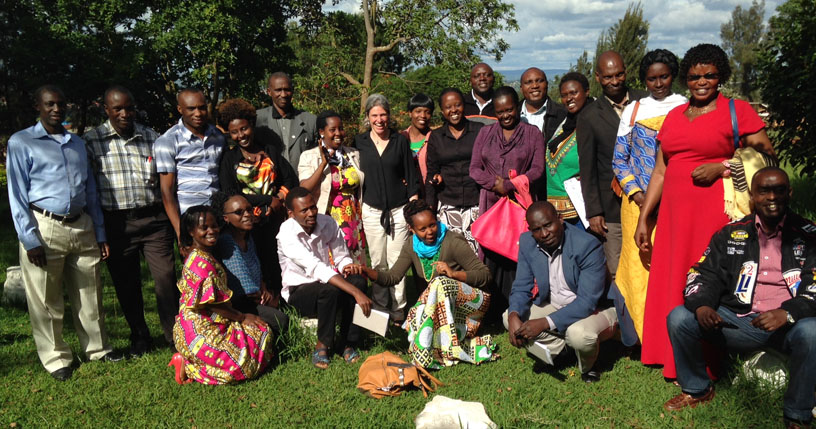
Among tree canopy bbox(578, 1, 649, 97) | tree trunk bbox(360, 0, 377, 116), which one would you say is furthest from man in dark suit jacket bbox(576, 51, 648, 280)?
tree canopy bbox(578, 1, 649, 97)

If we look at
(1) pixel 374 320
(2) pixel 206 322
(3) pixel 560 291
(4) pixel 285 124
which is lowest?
(1) pixel 374 320

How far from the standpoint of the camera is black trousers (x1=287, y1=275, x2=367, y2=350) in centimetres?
487

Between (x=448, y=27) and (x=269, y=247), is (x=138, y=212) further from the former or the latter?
(x=448, y=27)

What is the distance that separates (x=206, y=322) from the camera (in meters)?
4.48

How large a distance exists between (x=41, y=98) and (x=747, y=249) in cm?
488

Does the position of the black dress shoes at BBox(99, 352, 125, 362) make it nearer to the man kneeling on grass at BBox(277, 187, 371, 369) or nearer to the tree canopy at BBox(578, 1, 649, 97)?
the man kneeling on grass at BBox(277, 187, 371, 369)

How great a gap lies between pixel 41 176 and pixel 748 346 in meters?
4.91

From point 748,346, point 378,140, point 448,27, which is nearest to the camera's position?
point 748,346

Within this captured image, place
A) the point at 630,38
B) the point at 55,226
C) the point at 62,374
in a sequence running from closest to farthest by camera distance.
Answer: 1. the point at 55,226
2. the point at 62,374
3. the point at 630,38

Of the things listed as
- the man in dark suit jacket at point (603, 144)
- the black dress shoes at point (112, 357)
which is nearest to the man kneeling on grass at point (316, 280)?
the black dress shoes at point (112, 357)

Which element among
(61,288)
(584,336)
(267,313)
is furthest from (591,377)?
(61,288)

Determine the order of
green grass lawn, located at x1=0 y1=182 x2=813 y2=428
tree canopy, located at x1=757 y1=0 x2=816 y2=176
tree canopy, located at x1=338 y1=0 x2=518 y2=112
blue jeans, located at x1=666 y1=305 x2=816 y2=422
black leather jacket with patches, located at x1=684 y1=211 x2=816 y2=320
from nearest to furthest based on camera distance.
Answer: blue jeans, located at x1=666 y1=305 x2=816 y2=422
black leather jacket with patches, located at x1=684 y1=211 x2=816 y2=320
green grass lawn, located at x1=0 y1=182 x2=813 y2=428
tree canopy, located at x1=757 y1=0 x2=816 y2=176
tree canopy, located at x1=338 y1=0 x2=518 y2=112

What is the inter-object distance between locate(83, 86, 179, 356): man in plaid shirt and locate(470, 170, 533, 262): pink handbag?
2669 millimetres

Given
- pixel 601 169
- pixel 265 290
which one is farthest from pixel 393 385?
pixel 601 169
